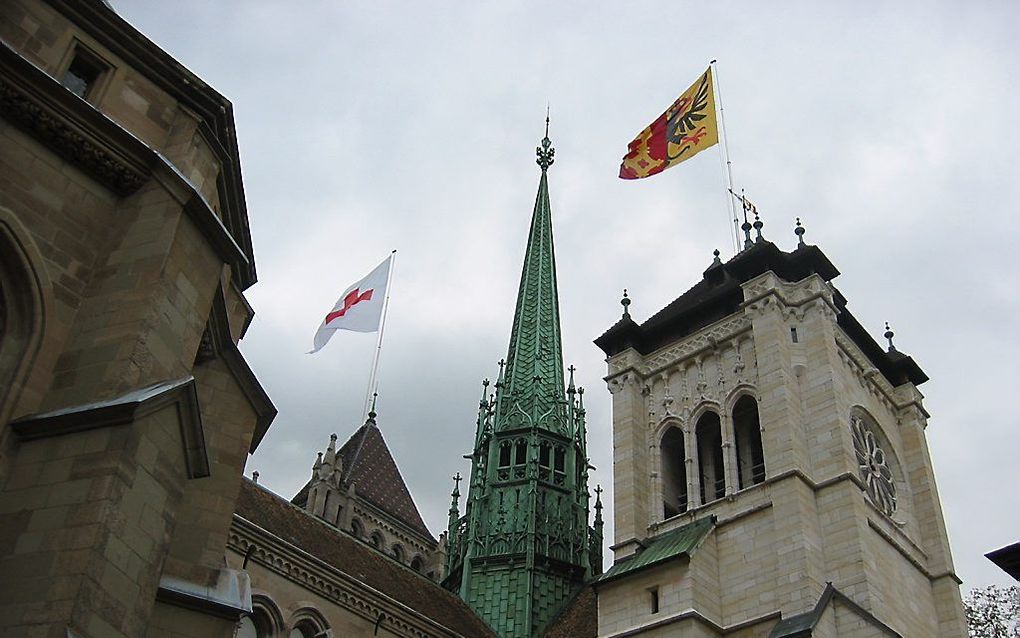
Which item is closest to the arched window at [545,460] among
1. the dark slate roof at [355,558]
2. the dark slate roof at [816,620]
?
the dark slate roof at [355,558]

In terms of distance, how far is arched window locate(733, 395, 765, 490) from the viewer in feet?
77.6

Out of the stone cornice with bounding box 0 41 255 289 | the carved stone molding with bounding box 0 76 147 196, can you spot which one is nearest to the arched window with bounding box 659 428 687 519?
the stone cornice with bounding box 0 41 255 289

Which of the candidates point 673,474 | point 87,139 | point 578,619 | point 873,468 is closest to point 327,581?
point 578,619

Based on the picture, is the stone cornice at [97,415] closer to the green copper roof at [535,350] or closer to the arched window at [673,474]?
the arched window at [673,474]

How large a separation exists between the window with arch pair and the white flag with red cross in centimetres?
851

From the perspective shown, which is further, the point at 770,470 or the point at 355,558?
the point at 355,558

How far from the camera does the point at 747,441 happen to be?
2456cm

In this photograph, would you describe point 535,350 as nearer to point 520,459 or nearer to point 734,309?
point 520,459

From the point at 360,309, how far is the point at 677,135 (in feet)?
34.0

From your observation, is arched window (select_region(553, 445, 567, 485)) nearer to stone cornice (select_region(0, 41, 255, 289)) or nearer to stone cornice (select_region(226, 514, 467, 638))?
stone cornice (select_region(226, 514, 467, 638))

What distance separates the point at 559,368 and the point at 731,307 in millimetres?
8318

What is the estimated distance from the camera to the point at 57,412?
7.93m

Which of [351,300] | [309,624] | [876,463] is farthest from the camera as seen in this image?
[876,463]

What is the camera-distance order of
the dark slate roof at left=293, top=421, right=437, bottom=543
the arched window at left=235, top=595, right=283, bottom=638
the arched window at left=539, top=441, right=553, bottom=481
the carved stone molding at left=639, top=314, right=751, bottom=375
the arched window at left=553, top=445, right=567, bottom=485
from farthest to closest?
the dark slate roof at left=293, top=421, right=437, bottom=543 → the arched window at left=553, top=445, right=567, bottom=485 → the arched window at left=539, top=441, right=553, bottom=481 → the carved stone molding at left=639, top=314, right=751, bottom=375 → the arched window at left=235, top=595, right=283, bottom=638
